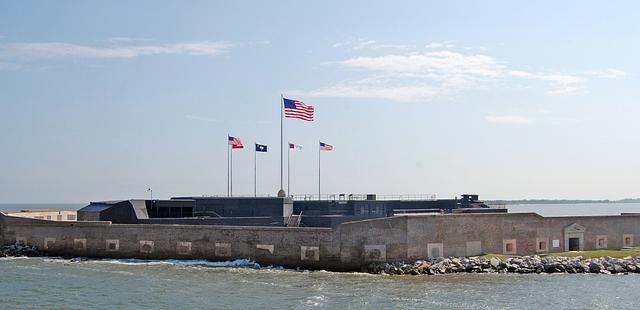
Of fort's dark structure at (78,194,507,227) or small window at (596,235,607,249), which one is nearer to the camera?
small window at (596,235,607,249)

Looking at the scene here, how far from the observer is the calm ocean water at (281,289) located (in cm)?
3303

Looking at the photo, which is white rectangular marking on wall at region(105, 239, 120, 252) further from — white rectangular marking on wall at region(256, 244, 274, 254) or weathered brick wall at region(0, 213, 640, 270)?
white rectangular marking on wall at region(256, 244, 274, 254)

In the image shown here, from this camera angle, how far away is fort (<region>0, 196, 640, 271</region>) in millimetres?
43281

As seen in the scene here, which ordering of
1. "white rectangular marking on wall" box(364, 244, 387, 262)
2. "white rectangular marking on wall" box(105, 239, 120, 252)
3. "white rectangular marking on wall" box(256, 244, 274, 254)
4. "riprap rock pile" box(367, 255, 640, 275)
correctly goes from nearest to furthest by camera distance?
"riprap rock pile" box(367, 255, 640, 275) → "white rectangular marking on wall" box(364, 244, 387, 262) → "white rectangular marking on wall" box(256, 244, 274, 254) → "white rectangular marking on wall" box(105, 239, 120, 252)

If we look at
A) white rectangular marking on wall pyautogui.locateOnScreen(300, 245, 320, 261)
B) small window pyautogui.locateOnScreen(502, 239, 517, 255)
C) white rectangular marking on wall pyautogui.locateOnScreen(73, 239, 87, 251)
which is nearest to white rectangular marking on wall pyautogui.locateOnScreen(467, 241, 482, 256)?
small window pyautogui.locateOnScreen(502, 239, 517, 255)

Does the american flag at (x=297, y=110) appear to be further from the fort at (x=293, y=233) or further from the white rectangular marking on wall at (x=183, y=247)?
the white rectangular marking on wall at (x=183, y=247)

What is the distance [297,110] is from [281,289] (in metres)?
21.1

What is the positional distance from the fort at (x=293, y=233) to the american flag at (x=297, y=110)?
246 inches

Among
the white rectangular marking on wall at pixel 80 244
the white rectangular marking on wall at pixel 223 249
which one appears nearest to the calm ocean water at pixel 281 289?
the white rectangular marking on wall at pixel 223 249

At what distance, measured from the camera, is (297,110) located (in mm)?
55531

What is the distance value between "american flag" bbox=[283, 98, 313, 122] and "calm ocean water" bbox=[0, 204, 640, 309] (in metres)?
13.6

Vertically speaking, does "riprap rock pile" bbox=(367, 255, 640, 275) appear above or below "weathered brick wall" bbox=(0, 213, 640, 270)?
below

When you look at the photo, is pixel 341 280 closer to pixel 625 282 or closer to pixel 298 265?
pixel 298 265

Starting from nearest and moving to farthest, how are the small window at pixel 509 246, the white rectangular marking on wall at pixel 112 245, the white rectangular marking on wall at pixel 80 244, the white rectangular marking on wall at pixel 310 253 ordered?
1. the white rectangular marking on wall at pixel 310 253
2. the small window at pixel 509 246
3. the white rectangular marking on wall at pixel 112 245
4. the white rectangular marking on wall at pixel 80 244
